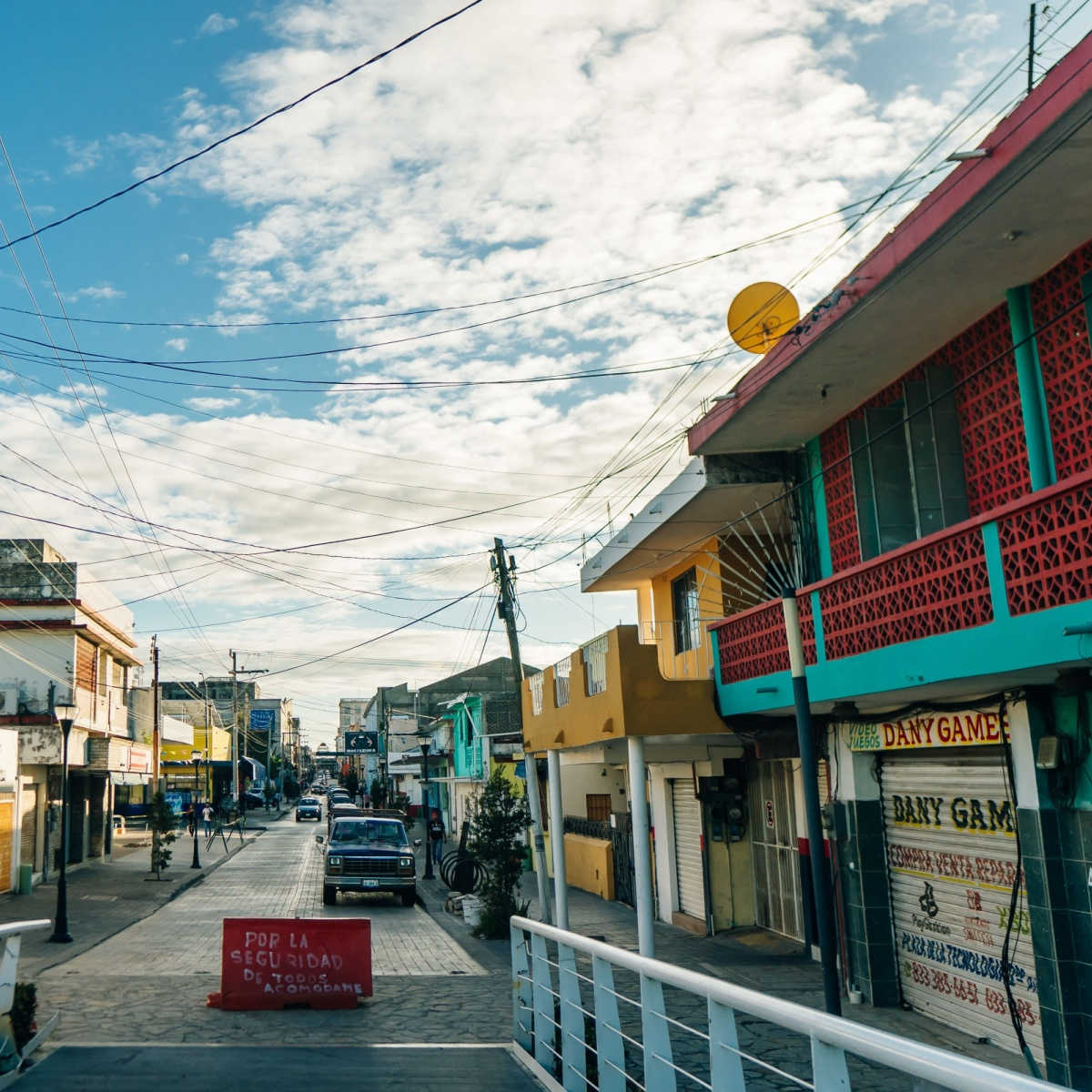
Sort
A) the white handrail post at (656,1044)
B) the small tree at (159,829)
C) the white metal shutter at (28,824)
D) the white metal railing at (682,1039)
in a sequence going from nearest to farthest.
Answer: the white metal railing at (682,1039), the white handrail post at (656,1044), the white metal shutter at (28,824), the small tree at (159,829)

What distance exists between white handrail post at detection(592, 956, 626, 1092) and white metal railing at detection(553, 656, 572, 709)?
36.3 ft

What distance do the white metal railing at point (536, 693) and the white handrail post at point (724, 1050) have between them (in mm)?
15465

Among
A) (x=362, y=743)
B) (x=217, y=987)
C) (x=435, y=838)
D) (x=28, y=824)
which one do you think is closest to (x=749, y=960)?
(x=217, y=987)

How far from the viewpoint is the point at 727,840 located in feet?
61.1

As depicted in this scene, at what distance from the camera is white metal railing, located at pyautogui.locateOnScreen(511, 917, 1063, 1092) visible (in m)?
2.91

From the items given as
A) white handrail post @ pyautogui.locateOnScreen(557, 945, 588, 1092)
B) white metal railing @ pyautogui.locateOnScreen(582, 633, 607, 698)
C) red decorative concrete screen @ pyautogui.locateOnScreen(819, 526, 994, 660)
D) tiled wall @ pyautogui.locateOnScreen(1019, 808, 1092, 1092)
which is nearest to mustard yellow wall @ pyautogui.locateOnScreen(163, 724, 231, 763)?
white metal railing @ pyautogui.locateOnScreen(582, 633, 607, 698)

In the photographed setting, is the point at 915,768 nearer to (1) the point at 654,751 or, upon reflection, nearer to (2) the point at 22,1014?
(1) the point at 654,751

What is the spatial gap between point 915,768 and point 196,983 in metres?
8.35

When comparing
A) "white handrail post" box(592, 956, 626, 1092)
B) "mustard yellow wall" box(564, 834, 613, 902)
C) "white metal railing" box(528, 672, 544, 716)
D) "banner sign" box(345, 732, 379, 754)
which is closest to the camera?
"white handrail post" box(592, 956, 626, 1092)

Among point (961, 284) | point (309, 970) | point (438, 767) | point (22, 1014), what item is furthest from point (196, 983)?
point (438, 767)

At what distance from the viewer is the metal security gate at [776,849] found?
1650 cm

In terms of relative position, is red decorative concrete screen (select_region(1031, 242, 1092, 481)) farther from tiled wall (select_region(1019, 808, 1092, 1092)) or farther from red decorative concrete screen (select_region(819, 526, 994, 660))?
tiled wall (select_region(1019, 808, 1092, 1092))

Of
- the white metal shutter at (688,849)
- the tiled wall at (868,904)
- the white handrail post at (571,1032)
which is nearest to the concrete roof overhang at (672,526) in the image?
the white metal shutter at (688,849)

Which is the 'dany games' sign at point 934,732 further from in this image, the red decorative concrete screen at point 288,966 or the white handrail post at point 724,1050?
the white handrail post at point 724,1050
